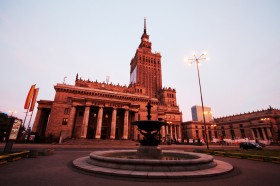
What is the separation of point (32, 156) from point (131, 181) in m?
10.7

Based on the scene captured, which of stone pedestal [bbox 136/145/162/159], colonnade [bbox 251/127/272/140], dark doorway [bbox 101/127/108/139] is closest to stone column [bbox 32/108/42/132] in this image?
dark doorway [bbox 101/127/108/139]

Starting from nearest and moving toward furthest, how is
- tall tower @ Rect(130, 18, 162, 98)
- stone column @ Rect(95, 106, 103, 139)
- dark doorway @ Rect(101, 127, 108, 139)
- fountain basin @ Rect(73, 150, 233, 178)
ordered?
fountain basin @ Rect(73, 150, 233, 178), stone column @ Rect(95, 106, 103, 139), dark doorway @ Rect(101, 127, 108, 139), tall tower @ Rect(130, 18, 162, 98)

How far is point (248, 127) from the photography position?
74750 mm

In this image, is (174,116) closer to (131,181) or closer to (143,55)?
(143,55)

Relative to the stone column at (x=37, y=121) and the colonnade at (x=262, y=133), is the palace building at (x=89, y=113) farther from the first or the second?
the colonnade at (x=262, y=133)

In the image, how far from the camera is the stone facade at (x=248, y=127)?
220 feet

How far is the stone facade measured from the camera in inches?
2638

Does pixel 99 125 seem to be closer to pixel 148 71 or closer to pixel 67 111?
pixel 67 111

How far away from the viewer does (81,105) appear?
3878 cm

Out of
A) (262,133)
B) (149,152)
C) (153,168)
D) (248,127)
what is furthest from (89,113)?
(262,133)

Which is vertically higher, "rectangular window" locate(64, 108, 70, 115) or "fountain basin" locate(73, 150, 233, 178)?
"rectangular window" locate(64, 108, 70, 115)

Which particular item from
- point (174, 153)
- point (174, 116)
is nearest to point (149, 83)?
point (174, 116)

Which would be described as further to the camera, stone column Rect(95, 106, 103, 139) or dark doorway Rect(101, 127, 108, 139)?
dark doorway Rect(101, 127, 108, 139)

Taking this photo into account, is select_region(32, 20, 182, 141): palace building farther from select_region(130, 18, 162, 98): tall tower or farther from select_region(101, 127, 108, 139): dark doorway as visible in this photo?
select_region(130, 18, 162, 98): tall tower
